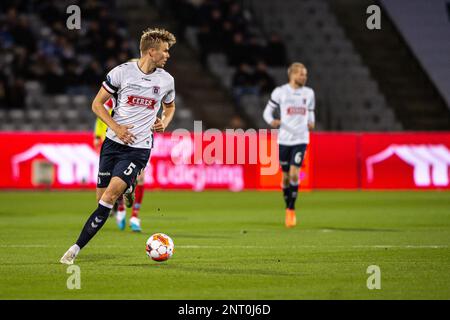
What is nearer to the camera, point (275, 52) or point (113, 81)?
point (113, 81)

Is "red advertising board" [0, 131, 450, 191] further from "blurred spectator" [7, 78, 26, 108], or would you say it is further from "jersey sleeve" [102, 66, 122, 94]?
"jersey sleeve" [102, 66, 122, 94]

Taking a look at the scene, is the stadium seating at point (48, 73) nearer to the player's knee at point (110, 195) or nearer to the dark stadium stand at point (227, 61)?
the dark stadium stand at point (227, 61)

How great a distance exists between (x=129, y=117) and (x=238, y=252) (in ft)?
7.67

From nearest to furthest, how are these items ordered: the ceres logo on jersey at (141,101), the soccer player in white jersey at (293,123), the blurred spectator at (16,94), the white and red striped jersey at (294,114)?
the ceres logo on jersey at (141,101) < the soccer player in white jersey at (293,123) < the white and red striped jersey at (294,114) < the blurred spectator at (16,94)

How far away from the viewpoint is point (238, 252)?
40.9 feet

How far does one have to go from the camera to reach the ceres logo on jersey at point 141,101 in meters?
11.2

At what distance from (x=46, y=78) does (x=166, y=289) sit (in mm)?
21032

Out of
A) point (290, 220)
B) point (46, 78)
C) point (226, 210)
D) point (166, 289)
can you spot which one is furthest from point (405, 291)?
point (46, 78)

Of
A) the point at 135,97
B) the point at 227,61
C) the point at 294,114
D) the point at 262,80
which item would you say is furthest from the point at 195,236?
the point at 227,61

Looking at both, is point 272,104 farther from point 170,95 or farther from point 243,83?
point 243,83

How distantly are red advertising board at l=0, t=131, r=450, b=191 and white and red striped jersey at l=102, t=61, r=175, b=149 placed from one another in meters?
14.6

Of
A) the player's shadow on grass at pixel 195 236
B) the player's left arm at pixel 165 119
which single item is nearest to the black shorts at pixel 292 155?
the player's shadow on grass at pixel 195 236

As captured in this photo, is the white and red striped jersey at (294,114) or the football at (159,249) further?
the white and red striped jersey at (294,114)

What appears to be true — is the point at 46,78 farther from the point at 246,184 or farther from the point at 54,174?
the point at 246,184
